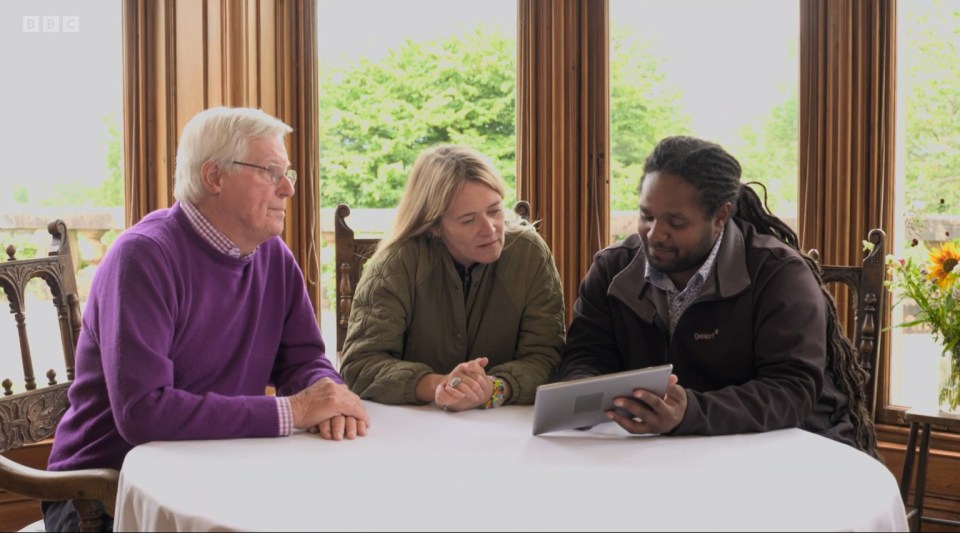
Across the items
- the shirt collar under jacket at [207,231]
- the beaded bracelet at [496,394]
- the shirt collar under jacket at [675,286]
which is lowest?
the beaded bracelet at [496,394]

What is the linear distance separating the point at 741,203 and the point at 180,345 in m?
1.28

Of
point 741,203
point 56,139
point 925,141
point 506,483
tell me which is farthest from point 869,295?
point 56,139

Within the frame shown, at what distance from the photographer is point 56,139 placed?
140 inches

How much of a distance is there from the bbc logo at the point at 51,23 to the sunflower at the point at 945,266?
2.89 meters

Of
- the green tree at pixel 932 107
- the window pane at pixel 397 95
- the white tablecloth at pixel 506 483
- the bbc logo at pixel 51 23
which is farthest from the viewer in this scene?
the window pane at pixel 397 95

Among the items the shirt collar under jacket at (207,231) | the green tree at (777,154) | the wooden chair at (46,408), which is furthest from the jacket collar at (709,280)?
the green tree at (777,154)

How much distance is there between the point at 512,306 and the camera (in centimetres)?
235

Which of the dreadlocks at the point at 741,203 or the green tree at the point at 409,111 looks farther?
the green tree at the point at 409,111

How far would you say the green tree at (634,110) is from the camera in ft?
12.1

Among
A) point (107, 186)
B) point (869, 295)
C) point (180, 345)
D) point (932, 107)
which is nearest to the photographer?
point (180, 345)

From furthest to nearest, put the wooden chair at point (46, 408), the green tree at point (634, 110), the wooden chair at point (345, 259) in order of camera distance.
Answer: the green tree at point (634, 110) → the wooden chair at point (345, 259) → the wooden chair at point (46, 408)

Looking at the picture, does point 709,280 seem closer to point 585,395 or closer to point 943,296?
point 585,395

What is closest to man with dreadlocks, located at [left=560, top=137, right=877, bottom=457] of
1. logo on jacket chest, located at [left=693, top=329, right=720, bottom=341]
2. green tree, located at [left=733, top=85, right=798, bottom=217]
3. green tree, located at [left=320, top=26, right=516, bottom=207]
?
logo on jacket chest, located at [left=693, top=329, right=720, bottom=341]

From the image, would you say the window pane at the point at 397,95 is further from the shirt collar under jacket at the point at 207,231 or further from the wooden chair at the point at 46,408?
the shirt collar under jacket at the point at 207,231
